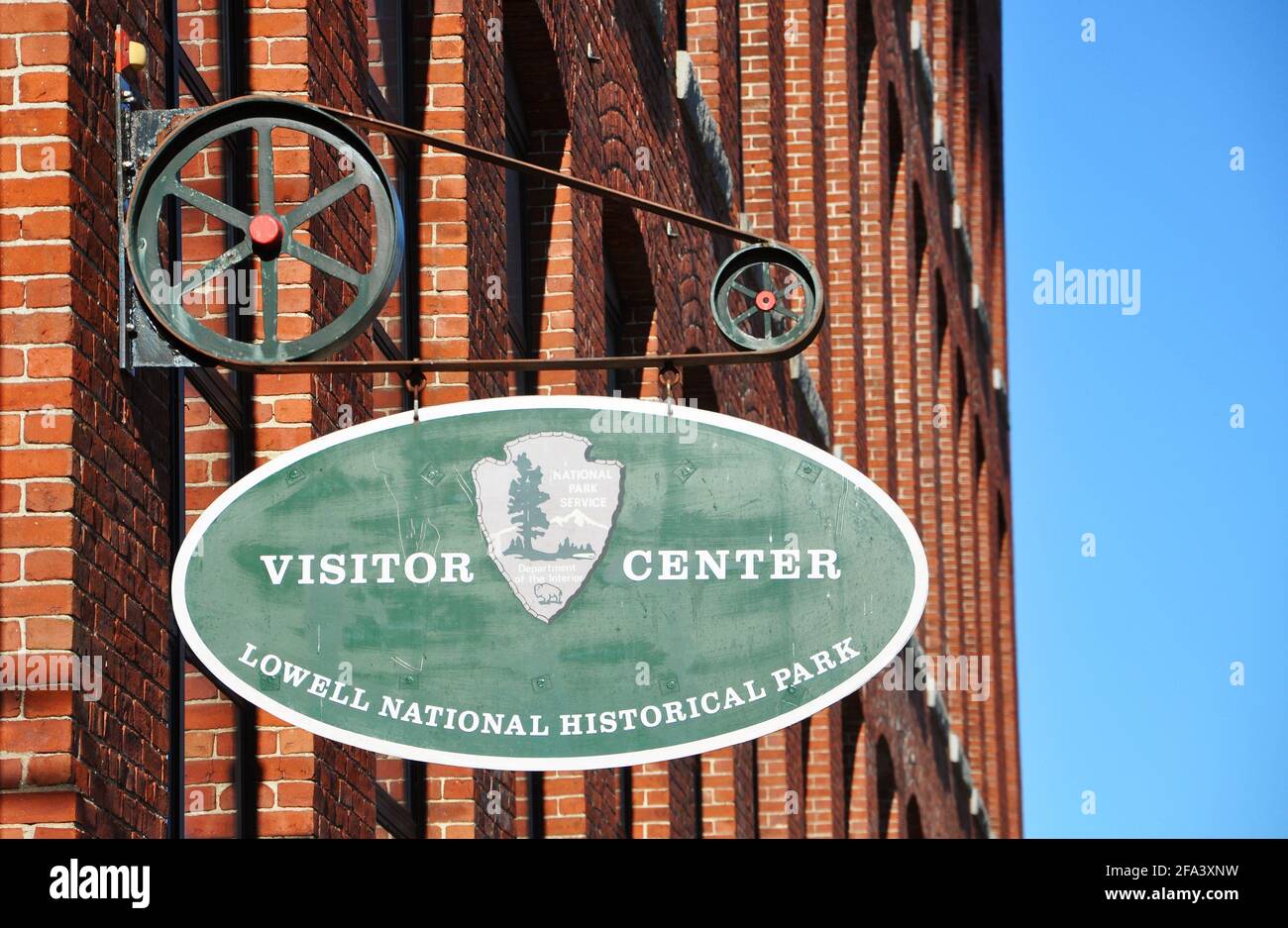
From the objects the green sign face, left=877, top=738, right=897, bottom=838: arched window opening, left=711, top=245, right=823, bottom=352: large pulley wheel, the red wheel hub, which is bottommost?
left=877, top=738, right=897, bottom=838: arched window opening

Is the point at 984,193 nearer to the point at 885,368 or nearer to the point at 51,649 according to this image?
the point at 885,368

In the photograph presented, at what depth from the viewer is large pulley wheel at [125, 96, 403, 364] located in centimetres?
584

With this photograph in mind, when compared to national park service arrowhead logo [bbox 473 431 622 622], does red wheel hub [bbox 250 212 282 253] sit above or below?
above

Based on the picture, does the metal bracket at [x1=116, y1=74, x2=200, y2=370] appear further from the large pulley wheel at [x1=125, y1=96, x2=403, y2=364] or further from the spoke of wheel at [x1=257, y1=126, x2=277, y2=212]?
the spoke of wheel at [x1=257, y1=126, x2=277, y2=212]

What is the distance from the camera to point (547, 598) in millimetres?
5461

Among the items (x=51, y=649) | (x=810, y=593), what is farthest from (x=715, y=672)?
(x=51, y=649)

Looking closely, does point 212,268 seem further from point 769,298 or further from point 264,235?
point 769,298

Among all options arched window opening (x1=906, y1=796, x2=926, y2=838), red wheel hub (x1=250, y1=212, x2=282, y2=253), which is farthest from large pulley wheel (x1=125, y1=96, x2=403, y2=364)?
arched window opening (x1=906, y1=796, x2=926, y2=838)

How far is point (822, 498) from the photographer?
5594 mm

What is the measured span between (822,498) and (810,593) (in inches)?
9.3

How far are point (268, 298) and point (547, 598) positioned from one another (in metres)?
1.09

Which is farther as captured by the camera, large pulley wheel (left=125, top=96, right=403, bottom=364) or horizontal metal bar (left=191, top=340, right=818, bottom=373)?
large pulley wheel (left=125, top=96, right=403, bottom=364)

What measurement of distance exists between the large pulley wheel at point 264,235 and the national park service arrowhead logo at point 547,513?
0.59 meters

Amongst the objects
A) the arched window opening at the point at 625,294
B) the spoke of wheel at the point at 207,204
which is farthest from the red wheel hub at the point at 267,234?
the arched window opening at the point at 625,294
